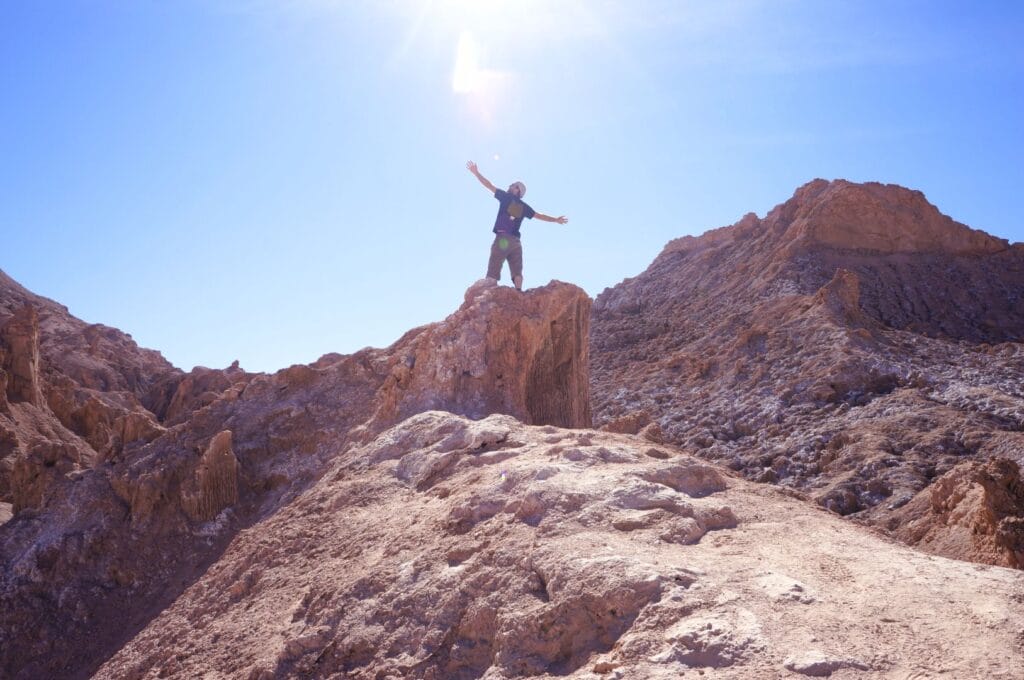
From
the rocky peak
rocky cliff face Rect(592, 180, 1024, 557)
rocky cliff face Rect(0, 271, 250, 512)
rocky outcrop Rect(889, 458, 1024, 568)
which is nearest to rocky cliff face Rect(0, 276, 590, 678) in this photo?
rocky cliff face Rect(0, 271, 250, 512)

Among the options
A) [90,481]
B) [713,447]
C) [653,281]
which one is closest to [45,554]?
[90,481]

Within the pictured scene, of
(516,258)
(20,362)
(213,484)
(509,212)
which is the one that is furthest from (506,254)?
(20,362)

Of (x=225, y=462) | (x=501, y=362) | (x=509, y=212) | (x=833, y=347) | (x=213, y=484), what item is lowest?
(x=213, y=484)

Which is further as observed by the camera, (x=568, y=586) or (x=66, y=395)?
(x=66, y=395)

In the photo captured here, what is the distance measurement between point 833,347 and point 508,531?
60.0 ft

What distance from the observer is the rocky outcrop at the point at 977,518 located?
7.38 metres

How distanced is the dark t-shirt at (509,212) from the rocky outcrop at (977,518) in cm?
531

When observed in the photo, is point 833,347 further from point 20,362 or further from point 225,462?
point 20,362

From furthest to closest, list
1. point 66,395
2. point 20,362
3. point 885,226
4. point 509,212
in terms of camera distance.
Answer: point 885,226 < point 66,395 < point 20,362 < point 509,212

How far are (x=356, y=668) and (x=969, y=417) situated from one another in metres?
15.8

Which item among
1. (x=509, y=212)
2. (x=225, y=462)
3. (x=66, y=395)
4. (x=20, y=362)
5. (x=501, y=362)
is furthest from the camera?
(x=66, y=395)

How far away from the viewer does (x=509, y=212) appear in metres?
9.25

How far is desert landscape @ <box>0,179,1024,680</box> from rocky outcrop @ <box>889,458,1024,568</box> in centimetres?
4

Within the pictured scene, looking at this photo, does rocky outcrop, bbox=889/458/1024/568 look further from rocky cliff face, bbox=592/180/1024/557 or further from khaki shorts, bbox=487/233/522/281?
khaki shorts, bbox=487/233/522/281
